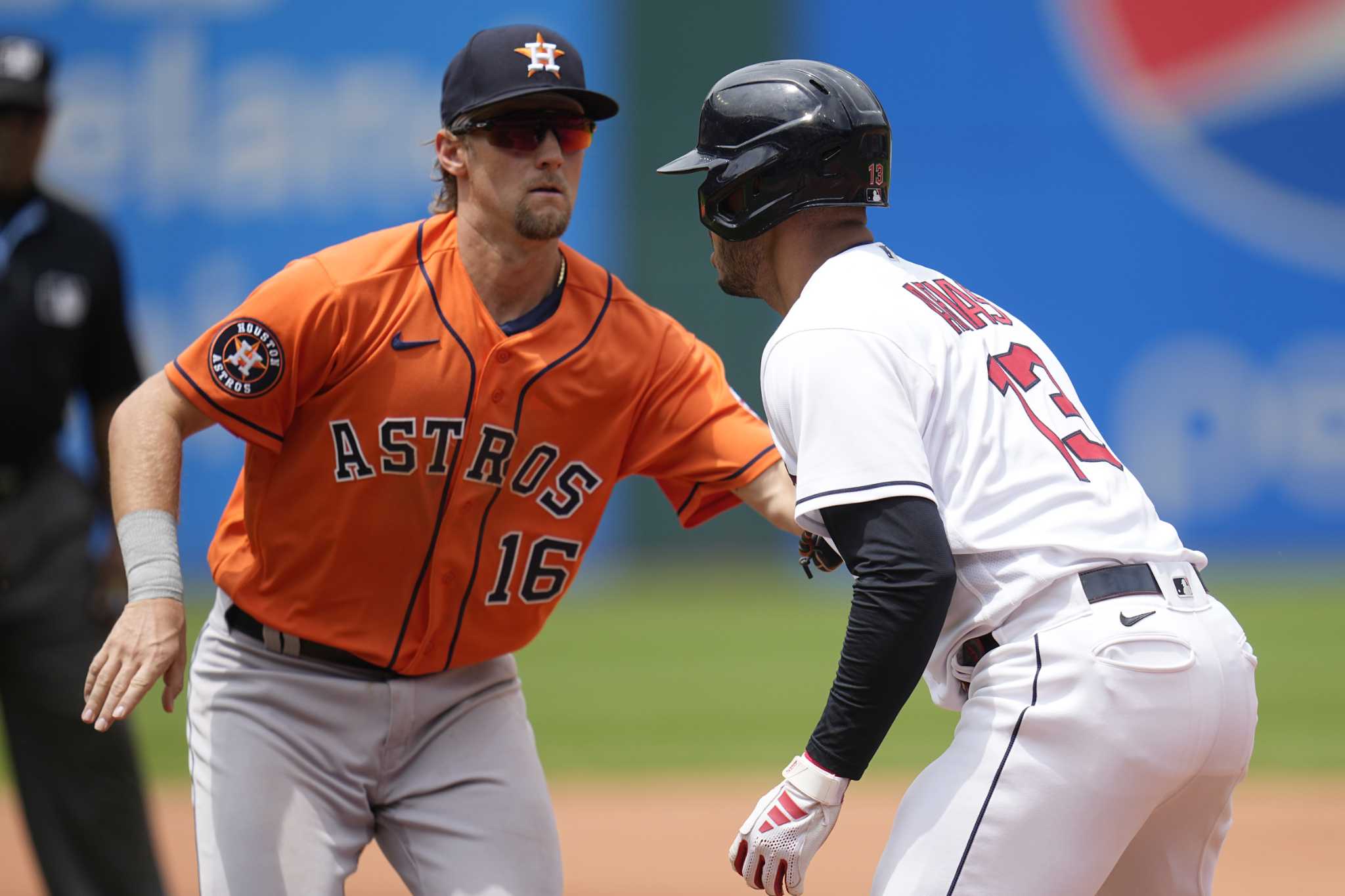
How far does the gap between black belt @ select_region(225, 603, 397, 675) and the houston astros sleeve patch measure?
1.86 ft

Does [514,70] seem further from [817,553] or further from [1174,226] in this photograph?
[1174,226]

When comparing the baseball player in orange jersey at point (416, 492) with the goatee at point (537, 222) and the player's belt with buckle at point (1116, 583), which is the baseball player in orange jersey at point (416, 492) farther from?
the player's belt with buckle at point (1116, 583)

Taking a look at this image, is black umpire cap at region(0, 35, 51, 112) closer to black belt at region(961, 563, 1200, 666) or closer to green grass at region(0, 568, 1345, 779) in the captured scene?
black belt at region(961, 563, 1200, 666)

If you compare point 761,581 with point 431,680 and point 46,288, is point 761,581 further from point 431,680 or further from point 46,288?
point 431,680

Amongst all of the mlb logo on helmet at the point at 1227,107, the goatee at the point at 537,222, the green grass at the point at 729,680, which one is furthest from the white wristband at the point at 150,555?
the mlb logo on helmet at the point at 1227,107

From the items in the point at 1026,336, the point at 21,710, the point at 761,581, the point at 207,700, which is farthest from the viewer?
the point at 761,581

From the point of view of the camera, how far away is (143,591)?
3.02 metres

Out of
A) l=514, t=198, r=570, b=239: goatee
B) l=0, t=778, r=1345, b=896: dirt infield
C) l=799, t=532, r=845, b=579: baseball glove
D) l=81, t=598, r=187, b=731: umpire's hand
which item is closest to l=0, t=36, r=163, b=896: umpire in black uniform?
l=0, t=778, r=1345, b=896: dirt infield

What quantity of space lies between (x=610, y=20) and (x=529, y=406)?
12075 mm

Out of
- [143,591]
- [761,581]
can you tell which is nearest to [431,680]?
[143,591]

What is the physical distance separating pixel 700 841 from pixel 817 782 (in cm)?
419

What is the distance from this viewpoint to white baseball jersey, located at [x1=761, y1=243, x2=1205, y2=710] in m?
2.58

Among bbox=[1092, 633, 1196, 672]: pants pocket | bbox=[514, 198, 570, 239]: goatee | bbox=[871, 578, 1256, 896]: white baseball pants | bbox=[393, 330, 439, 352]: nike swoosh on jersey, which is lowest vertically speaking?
bbox=[871, 578, 1256, 896]: white baseball pants

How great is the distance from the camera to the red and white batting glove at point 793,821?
8.64 ft
